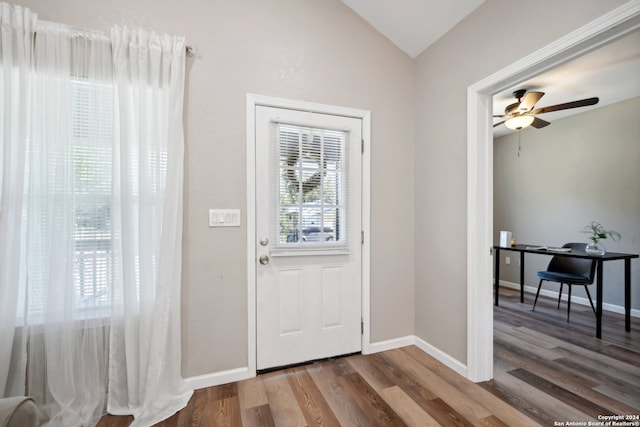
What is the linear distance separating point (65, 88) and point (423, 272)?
9.34ft

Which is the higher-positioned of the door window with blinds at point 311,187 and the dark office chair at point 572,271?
the door window with blinds at point 311,187

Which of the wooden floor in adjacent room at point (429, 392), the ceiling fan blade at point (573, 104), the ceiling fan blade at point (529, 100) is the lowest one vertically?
the wooden floor in adjacent room at point (429, 392)

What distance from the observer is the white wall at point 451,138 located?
1.77 m

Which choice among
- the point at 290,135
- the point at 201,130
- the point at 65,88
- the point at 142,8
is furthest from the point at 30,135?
the point at 290,135

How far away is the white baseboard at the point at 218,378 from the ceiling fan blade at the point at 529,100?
361cm

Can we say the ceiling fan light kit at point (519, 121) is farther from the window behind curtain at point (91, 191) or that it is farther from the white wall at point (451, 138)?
the window behind curtain at point (91, 191)

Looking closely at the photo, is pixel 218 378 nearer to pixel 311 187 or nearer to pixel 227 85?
pixel 311 187

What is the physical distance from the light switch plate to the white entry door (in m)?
0.17

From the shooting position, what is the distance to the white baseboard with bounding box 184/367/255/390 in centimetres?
195

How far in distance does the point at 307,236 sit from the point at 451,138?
1.38 meters

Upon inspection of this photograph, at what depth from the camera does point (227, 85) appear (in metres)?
2.03

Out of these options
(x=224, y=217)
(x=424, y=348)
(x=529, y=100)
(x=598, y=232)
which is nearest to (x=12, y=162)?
(x=224, y=217)

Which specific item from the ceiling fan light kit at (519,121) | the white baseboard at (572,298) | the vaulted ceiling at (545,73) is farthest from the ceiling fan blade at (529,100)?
the white baseboard at (572,298)

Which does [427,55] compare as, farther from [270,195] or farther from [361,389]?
[361,389]
